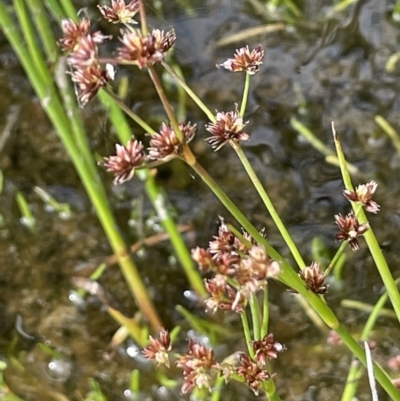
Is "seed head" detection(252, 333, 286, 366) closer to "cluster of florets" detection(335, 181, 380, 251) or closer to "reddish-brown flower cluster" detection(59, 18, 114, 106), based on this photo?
"cluster of florets" detection(335, 181, 380, 251)

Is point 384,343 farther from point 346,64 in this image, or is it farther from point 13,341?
point 13,341

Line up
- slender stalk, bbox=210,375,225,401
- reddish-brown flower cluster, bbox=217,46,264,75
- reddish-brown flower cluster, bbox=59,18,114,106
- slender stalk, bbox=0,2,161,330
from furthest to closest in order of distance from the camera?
1. slender stalk, bbox=210,375,225,401
2. slender stalk, bbox=0,2,161,330
3. reddish-brown flower cluster, bbox=217,46,264,75
4. reddish-brown flower cluster, bbox=59,18,114,106

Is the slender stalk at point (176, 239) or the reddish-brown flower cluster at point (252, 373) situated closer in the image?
the reddish-brown flower cluster at point (252, 373)

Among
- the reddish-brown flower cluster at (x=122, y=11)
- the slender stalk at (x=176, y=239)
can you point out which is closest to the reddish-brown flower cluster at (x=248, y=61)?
the reddish-brown flower cluster at (x=122, y=11)

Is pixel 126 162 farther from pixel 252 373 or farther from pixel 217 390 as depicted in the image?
pixel 217 390

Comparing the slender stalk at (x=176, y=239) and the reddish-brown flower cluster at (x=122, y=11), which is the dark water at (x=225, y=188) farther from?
the reddish-brown flower cluster at (x=122, y=11)

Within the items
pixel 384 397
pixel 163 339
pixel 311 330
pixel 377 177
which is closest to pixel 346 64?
pixel 377 177

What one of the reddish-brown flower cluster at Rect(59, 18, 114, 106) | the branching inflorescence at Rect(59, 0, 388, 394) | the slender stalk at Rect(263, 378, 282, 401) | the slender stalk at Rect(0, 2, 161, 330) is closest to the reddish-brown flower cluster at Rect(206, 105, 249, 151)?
the branching inflorescence at Rect(59, 0, 388, 394)
